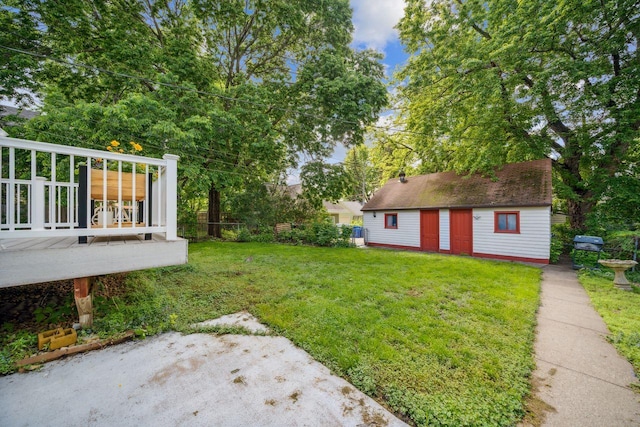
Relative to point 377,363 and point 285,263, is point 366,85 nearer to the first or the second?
point 285,263

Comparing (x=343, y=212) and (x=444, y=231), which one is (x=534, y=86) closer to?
(x=444, y=231)

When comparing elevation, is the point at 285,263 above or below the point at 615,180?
below

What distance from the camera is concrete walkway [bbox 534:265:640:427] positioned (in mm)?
2068

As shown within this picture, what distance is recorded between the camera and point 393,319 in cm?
366

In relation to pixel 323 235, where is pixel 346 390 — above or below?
below

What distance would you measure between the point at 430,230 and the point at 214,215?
11.0m

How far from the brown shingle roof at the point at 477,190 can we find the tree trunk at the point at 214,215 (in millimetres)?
8049

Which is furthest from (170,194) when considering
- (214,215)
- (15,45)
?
(214,215)

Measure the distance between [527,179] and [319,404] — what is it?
448 inches

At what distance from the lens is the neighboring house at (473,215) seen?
8.76 meters

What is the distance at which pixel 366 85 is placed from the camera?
9891 mm

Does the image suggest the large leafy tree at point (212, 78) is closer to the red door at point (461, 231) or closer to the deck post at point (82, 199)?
the deck post at point (82, 199)

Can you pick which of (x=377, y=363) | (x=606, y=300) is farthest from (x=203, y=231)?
(x=606, y=300)

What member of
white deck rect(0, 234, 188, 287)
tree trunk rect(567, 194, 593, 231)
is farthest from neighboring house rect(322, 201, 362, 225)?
white deck rect(0, 234, 188, 287)
